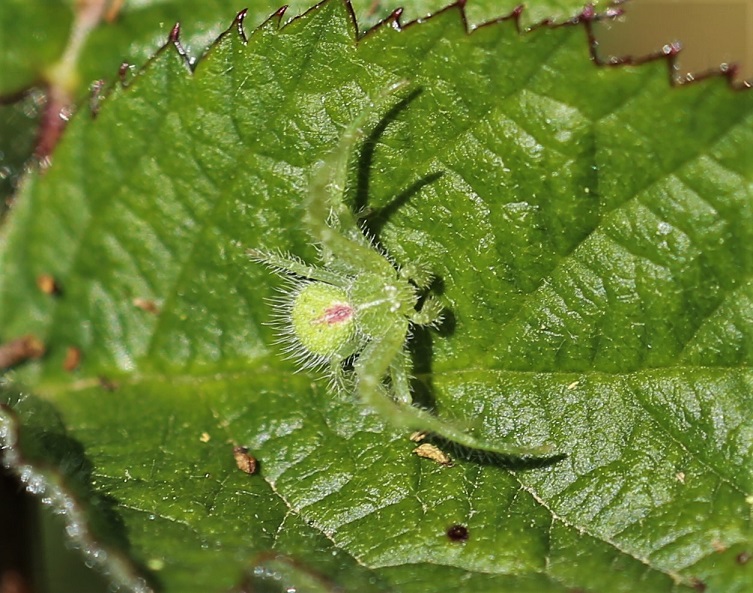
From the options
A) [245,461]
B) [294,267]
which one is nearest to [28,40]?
[294,267]

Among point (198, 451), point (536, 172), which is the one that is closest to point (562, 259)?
point (536, 172)

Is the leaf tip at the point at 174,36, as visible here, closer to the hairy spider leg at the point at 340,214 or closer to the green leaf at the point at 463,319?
the green leaf at the point at 463,319

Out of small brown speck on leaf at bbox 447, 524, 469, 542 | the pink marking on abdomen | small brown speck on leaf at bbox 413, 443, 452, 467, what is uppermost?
the pink marking on abdomen

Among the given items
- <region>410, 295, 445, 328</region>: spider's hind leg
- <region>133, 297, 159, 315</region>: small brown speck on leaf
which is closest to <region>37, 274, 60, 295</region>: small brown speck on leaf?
<region>133, 297, 159, 315</region>: small brown speck on leaf

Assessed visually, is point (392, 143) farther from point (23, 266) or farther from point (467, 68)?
point (23, 266)

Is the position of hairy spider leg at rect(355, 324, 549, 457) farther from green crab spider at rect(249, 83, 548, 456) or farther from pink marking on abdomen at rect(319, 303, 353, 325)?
pink marking on abdomen at rect(319, 303, 353, 325)

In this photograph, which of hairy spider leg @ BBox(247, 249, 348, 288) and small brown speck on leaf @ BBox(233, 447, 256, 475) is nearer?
small brown speck on leaf @ BBox(233, 447, 256, 475)

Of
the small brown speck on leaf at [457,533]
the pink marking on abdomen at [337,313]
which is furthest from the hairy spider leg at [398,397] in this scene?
the small brown speck on leaf at [457,533]
